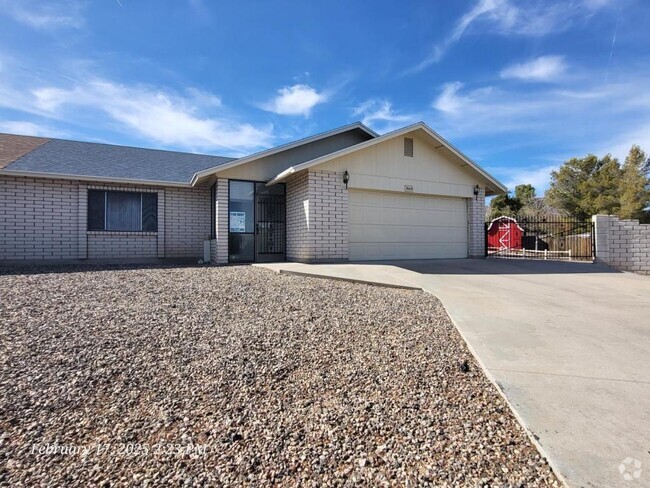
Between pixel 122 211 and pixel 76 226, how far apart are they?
1370 mm

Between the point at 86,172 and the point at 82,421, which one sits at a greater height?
the point at 86,172

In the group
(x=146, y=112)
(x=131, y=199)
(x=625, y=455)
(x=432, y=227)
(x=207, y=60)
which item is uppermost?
(x=207, y=60)

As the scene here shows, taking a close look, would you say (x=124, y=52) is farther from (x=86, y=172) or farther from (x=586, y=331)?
(x=586, y=331)

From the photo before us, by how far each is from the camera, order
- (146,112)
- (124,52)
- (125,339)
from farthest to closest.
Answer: (146,112), (124,52), (125,339)

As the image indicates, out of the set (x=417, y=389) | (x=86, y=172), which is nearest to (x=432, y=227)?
(x=417, y=389)

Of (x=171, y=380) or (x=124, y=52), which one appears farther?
(x=124, y=52)

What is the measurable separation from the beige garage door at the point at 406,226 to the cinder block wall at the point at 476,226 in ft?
0.70

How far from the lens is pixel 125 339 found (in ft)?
10.6

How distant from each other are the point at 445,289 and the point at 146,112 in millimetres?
11027

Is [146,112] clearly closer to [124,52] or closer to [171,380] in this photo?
[124,52]

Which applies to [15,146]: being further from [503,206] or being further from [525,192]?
[525,192]

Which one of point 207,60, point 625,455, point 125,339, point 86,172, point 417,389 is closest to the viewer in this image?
point 625,455

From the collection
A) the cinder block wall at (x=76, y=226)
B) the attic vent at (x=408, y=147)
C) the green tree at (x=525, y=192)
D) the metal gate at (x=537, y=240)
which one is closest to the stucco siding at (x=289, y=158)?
the cinder block wall at (x=76, y=226)

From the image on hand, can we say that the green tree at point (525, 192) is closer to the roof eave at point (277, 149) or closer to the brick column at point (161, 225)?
the roof eave at point (277, 149)
